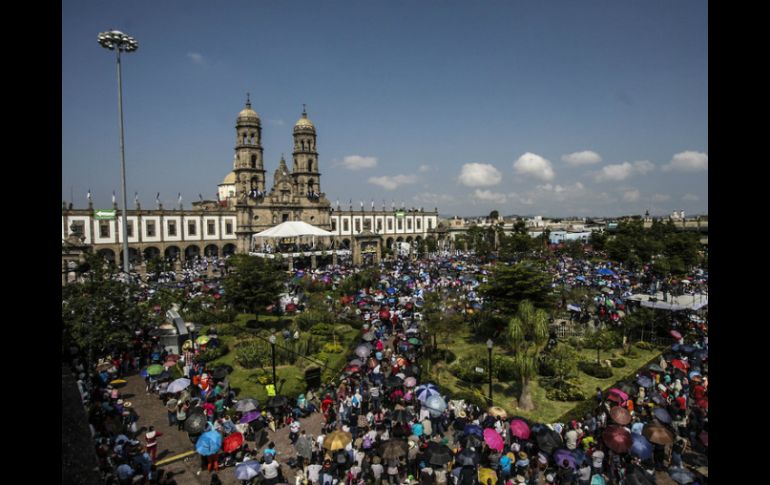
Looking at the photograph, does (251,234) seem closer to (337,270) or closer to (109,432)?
(337,270)

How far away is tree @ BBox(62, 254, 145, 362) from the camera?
1731 centimetres

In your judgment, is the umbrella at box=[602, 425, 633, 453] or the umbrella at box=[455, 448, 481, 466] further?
the umbrella at box=[602, 425, 633, 453]

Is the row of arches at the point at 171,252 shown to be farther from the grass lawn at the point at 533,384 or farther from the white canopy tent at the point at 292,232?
the grass lawn at the point at 533,384

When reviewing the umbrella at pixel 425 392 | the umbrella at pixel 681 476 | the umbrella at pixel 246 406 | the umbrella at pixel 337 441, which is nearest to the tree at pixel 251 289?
the umbrella at pixel 246 406

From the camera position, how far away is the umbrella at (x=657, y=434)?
37.8 feet

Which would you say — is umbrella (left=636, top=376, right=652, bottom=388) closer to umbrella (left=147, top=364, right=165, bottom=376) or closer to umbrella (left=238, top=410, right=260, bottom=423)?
umbrella (left=238, top=410, right=260, bottom=423)

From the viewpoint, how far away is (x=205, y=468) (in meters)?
12.0

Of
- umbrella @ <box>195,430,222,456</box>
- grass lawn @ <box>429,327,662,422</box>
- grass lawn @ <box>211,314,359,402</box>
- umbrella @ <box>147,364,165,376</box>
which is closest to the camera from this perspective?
umbrella @ <box>195,430,222,456</box>

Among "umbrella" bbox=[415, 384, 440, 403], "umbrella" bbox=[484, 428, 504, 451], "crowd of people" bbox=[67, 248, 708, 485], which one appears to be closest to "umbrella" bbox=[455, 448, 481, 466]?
"crowd of people" bbox=[67, 248, 708, 485]

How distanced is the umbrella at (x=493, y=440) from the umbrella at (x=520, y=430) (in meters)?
0.57

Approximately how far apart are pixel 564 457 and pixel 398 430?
4614 mm

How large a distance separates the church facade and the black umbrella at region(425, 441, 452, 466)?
44551 mm
